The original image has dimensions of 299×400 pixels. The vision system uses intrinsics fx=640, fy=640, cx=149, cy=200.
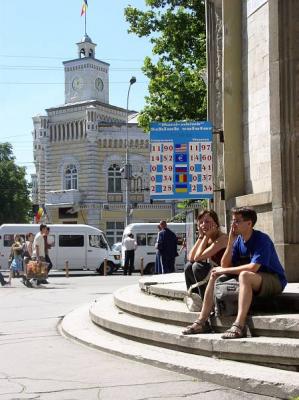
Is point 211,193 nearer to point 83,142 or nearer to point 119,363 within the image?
point 119,363

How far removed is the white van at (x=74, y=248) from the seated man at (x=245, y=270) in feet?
77.5

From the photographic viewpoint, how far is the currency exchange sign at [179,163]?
41.9ft

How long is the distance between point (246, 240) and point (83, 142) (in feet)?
157

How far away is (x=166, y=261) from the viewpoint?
1756cm

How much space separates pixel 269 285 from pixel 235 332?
2.19 feet

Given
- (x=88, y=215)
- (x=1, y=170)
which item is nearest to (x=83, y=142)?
(x=88, y=215)

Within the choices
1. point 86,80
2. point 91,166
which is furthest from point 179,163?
point 86,80

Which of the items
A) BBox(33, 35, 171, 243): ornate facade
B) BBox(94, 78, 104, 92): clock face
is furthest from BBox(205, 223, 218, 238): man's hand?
BBox(94, 78, 104, 92): clock face

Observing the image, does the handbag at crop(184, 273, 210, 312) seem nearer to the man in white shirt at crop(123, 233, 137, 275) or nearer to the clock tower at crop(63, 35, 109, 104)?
the man in white shirt at crop(123, 233, 137, 275)

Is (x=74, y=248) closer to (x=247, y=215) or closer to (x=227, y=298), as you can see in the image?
(x=247, y=215)

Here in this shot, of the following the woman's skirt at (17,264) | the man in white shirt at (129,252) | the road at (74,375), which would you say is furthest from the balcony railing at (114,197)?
the road at (74,375)

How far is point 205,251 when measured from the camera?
7477 mm

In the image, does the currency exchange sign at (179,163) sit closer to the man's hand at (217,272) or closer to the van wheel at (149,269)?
the man's hand at (217,272)

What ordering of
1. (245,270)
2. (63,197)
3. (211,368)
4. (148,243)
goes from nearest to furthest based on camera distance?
(211,368) < (245,270) < (148,243) < (63,197)
